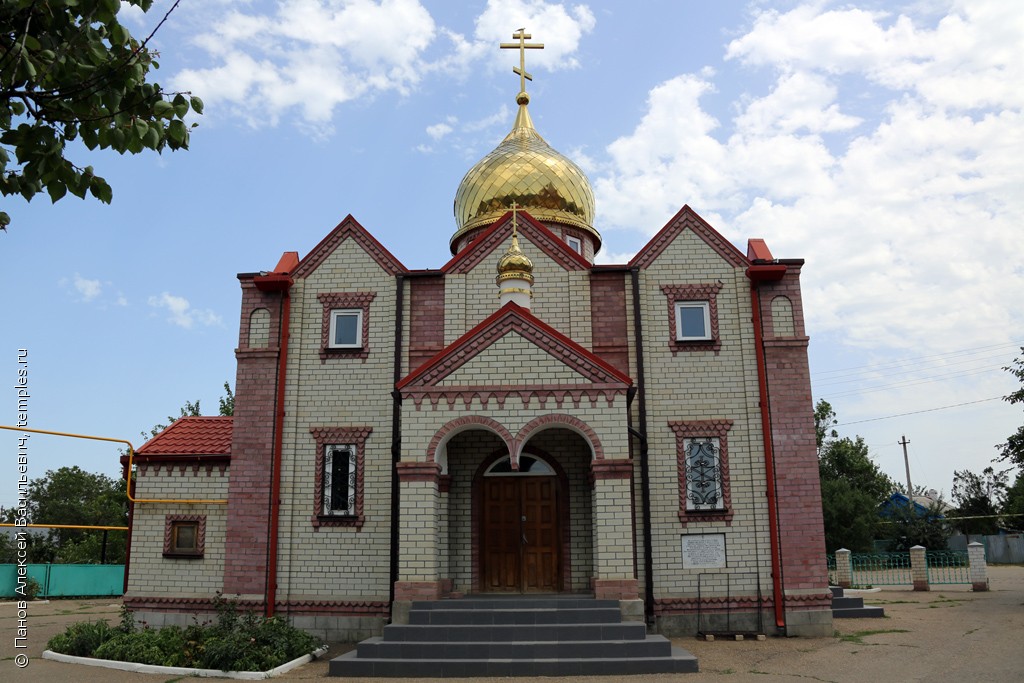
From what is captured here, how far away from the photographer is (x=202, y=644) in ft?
37.6

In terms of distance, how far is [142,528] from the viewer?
14.4 metres

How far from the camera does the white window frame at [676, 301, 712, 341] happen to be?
14359mm

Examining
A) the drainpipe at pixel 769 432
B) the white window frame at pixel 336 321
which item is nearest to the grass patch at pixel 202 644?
the white window frame at pixel 336 321

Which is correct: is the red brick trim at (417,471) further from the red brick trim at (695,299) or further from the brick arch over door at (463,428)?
the red brick trim at (695,299)

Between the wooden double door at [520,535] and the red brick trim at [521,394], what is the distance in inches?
76.6

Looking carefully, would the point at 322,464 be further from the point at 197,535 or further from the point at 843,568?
the point at 843,568

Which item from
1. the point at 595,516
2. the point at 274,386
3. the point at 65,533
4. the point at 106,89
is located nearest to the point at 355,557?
the point at 274,386

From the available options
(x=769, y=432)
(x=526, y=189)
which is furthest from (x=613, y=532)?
(x=526, y=189)

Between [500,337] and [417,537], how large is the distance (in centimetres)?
318

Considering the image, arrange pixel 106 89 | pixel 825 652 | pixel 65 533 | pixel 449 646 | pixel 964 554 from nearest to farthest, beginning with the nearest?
1. pixel 106 89
2. pixel 449 646
3. pixel 825 652
4. pixel 964 554
5. pixel 65 533

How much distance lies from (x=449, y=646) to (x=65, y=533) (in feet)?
121

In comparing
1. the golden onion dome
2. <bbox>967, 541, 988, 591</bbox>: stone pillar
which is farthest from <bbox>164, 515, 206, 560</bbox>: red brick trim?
<bbox>967, 541, 988, 591</bbox>: stone pillar

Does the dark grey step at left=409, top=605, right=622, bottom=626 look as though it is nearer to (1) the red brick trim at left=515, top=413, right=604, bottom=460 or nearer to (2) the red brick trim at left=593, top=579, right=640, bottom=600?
(2) the red brick trim at left=593, top=579, right=640, bottom=600

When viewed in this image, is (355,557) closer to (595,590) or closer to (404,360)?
(404,360)
